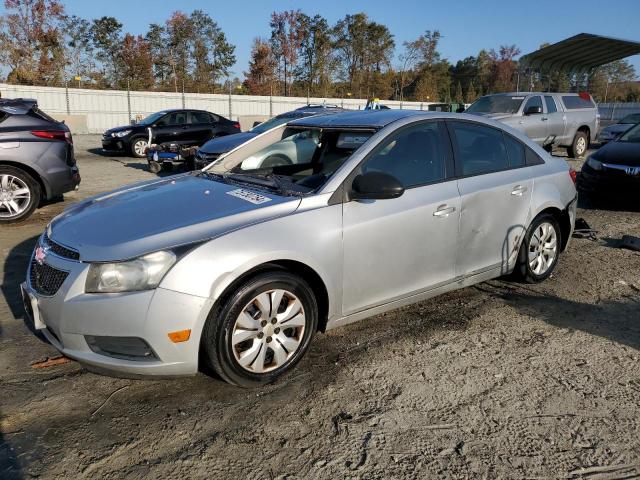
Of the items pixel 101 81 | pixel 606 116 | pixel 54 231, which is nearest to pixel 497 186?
pixel 54 231

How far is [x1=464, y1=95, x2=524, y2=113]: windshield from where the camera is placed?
12.7m

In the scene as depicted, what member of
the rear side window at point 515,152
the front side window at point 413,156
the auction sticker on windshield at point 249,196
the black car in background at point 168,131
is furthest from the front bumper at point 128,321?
the black car in background at point 168,131

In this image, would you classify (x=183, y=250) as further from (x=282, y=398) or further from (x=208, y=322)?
(x=282, y=398)

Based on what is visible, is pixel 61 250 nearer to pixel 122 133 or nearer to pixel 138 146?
pixel 138 146

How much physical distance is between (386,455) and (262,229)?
136 centimetres

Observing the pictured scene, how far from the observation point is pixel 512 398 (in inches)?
118

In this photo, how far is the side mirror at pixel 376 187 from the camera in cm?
328

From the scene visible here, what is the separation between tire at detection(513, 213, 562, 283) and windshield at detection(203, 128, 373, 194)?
1.83m

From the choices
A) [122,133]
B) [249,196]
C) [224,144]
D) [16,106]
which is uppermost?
[16,106]

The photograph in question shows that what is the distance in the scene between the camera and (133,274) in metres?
2.74

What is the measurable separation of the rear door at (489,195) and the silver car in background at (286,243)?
14 mm

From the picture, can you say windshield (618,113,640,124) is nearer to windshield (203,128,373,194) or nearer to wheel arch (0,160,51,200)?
windshield (203,128,373,194)

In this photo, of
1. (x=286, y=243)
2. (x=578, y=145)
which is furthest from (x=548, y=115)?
(x=286, y=243)

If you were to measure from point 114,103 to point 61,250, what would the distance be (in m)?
28.8
